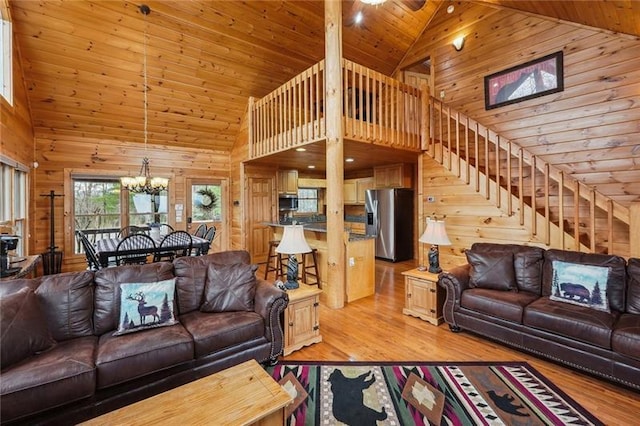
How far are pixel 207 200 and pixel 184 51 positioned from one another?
317 centimetres

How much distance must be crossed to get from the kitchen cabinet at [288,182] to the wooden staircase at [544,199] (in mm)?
3541

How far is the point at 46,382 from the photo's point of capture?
5.44 ft

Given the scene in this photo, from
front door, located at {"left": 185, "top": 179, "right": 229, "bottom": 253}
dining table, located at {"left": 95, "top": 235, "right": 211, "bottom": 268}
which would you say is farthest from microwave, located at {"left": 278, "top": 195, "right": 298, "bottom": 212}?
dining table, located at {"left": 95, "top": 235, "right": 211, "bottom": 268}

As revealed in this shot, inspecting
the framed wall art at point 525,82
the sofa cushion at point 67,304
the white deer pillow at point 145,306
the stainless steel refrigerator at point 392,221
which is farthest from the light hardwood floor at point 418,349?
the framed wall art at point 525,82

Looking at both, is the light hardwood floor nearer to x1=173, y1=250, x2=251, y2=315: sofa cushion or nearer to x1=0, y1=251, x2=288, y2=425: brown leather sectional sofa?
x1=0, y1=251, x2=288, y2=425: brown leather sectional sofa

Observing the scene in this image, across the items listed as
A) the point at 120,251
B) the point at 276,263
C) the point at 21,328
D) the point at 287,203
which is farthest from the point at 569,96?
the point at 120,251

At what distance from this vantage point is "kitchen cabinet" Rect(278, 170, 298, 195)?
7.26 m

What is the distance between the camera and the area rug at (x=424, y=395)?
192cm

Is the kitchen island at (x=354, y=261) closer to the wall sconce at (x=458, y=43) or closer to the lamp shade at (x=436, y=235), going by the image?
the lamp shade at (x=436, y=235)

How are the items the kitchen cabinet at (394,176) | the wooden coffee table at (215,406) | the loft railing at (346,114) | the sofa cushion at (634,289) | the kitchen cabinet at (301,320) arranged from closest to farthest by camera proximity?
the wooden coffee table at (215,406), the sofa cushion at (634,289), the kitchen cabinet at (301,320), the loft railing at (346,114), the kitchen cabinet at (394,176)

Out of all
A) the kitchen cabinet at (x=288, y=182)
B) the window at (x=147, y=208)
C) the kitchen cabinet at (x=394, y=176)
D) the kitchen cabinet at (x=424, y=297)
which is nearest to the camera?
the kitchen cabinet at (x=424, y=297)

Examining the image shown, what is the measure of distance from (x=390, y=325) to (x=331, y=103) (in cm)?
287

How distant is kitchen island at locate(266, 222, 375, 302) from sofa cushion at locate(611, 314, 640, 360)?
268 centimetres

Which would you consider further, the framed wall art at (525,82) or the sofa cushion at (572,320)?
the framed wall art at (525,82)
